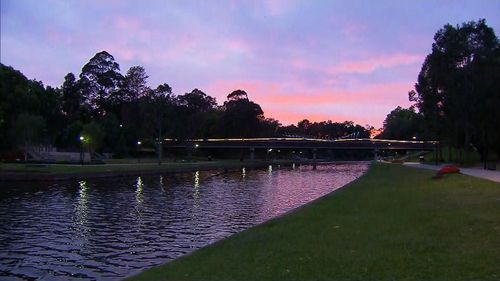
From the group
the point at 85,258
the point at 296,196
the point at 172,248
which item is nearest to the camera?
the point at 85,258

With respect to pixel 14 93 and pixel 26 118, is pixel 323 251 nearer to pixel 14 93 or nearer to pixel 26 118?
pixel 26 118

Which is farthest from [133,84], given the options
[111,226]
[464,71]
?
[111,226]

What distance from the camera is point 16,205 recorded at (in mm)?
30594

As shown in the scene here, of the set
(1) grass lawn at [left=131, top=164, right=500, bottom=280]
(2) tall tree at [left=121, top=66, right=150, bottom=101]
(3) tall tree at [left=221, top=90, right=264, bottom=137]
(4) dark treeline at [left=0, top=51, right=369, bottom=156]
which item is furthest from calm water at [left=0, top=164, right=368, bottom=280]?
(3) tall tree at [left=221, top=90, right=264, bottom=137]

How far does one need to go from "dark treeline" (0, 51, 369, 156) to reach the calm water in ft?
185

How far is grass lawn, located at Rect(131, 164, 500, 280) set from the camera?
1005 centimetres

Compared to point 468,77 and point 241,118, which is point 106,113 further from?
point 468,77

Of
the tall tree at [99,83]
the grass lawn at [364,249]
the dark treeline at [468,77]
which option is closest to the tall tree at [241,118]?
the tall tree at [99,83]

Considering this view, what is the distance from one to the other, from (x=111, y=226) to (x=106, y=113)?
414ft

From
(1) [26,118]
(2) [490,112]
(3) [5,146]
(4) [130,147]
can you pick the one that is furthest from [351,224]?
(4) [130,147]

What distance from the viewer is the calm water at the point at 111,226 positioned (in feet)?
50.0

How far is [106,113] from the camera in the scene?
144 meters

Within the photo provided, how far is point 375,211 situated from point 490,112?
51569mm

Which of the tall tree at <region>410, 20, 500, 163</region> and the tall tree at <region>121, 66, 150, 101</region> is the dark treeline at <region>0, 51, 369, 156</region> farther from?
the tall tree at <region>410, 20, 500, 163</region>
